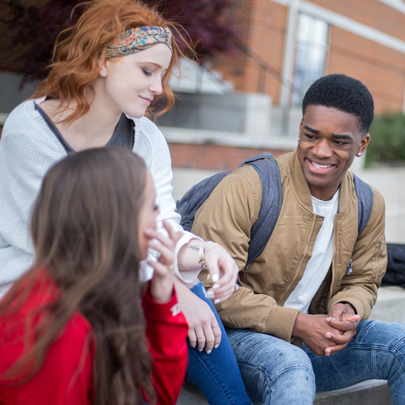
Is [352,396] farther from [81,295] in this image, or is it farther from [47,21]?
[47,21]

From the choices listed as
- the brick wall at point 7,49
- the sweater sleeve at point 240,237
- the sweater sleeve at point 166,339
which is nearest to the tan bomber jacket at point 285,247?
the sweater sleeve at point 240,237

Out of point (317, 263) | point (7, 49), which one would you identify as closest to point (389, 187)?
point (7, 49)

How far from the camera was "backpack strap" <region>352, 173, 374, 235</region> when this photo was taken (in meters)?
2.54

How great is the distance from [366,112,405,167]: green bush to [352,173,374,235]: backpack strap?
426 inches

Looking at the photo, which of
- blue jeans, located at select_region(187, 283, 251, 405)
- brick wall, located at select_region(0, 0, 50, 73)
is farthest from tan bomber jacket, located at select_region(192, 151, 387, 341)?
brick wall, located at select_region(0, 0, 50, 73)

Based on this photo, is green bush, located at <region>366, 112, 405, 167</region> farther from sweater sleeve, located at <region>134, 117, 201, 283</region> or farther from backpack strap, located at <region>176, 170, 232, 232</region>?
sweater sleeve, located at <region>134, 117, 201, 283</region>

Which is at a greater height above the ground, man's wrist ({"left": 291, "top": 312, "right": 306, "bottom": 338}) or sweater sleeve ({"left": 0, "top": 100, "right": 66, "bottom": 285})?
sweater sleeve ({"left": 0, "top": 100, "right": 66, "bottom": 285})

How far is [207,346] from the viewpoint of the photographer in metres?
1.99

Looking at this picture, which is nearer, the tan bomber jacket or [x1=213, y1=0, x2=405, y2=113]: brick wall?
the tan bomber jacket

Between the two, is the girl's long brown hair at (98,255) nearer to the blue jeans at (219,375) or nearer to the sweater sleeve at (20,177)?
the sweater sleeve at (20,177)

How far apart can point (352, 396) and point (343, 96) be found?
1.53 m

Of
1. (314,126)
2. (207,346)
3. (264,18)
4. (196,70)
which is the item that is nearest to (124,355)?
(207,346)

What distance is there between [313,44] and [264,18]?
7.84ft

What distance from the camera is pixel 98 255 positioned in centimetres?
132
